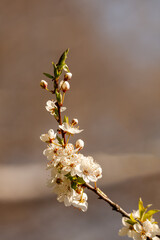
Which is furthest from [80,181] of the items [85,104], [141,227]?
[85,104]

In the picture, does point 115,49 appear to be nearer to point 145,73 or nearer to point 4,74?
point 145,73

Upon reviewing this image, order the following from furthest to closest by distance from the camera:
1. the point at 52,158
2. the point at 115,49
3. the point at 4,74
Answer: the point at 115,49 → the point at 4,74 → the point at 52,158

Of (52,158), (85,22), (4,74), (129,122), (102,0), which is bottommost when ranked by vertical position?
(52,158)

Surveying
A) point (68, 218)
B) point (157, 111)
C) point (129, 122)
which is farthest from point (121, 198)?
point (157, 111)

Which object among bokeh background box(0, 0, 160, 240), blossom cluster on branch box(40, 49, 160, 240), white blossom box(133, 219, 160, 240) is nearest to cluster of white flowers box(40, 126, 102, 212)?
blossom cluster on branch box(40, 49, 160, 240)

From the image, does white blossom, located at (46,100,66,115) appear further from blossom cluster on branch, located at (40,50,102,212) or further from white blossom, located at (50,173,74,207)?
white blossom, located at (50,173,74,207)

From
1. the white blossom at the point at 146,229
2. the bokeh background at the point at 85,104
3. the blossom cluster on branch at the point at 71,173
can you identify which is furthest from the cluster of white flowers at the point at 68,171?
the bokeh background at the point at 85,104
